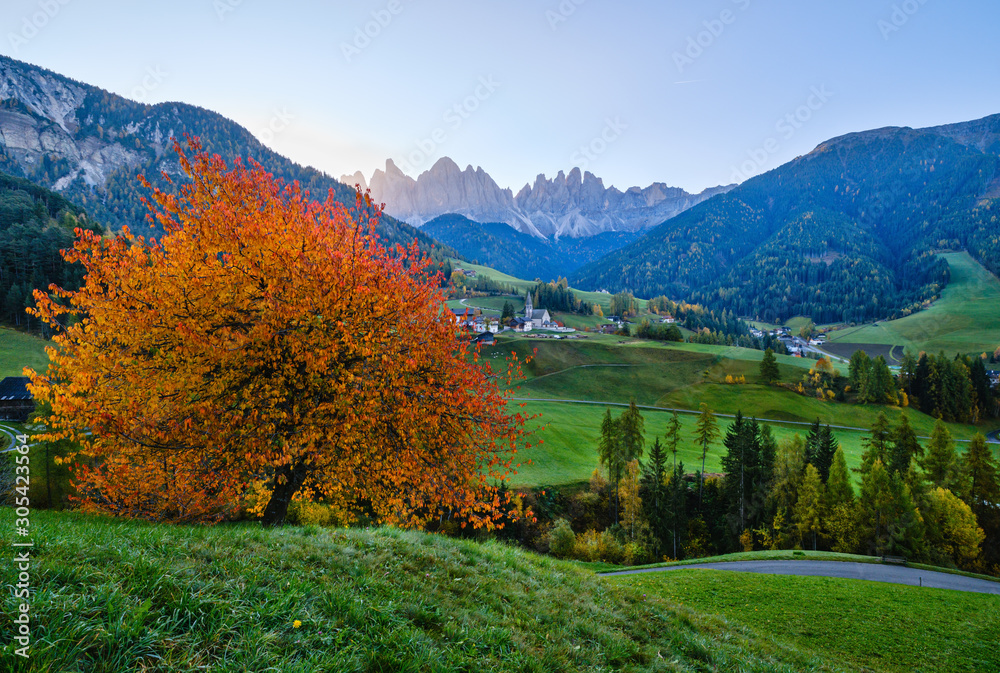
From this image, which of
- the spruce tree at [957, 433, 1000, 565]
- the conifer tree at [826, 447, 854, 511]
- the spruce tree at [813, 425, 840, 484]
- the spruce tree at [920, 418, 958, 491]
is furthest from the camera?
the spruce tree at [813, 425, 840, 484]

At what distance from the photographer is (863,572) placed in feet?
104

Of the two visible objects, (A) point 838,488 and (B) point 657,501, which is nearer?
(A) point 838,488

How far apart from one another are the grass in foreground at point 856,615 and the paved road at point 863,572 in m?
5.10

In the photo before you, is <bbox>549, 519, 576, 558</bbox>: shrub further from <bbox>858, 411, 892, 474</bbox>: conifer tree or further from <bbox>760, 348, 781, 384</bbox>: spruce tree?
<bbox>760, 348, 781, 384</bbox>: spruce tree

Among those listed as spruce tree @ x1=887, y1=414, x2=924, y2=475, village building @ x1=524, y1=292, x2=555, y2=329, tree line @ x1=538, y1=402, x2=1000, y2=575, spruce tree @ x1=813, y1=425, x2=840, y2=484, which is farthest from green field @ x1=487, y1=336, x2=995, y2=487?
village building @ x1=524, y1=292, x2=555, y2=329

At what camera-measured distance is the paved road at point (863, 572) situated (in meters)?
29.9

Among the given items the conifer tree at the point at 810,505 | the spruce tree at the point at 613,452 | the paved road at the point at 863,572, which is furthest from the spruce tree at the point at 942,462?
the spruce tree at the point at 613,452

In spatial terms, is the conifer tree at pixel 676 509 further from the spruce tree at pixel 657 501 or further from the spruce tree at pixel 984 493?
the spruce tree at pixel 984 493

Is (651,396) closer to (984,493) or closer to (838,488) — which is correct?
(838,488)

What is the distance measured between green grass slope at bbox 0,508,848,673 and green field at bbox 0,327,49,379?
108 metres

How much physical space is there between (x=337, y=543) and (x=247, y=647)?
13.4 feet

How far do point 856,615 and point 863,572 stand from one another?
1713 centimetres

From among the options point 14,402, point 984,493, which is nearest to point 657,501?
point 984,493

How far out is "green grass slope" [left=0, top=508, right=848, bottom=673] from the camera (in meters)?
3.98
